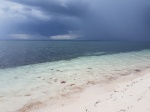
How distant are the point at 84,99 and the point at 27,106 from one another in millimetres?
5525

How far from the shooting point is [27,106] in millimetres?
17047

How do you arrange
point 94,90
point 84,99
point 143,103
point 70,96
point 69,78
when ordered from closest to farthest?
point 143,103
point 84,99
point 70,96
point 94,90
point 69,78

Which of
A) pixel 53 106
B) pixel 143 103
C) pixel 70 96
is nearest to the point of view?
pixel 143 103

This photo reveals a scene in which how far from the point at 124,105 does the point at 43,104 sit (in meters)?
7.97

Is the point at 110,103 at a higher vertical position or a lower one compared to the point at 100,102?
higher

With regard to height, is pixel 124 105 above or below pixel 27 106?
Answer: above

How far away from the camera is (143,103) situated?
12.9 metres

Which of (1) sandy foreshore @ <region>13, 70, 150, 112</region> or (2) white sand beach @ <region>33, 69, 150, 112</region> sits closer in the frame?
(2) white sand beach @ <region>33, 69, 150, 112</region>

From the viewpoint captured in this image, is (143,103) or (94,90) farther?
(94,90)

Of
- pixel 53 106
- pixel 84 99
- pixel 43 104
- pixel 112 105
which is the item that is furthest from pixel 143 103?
pixel 43 104

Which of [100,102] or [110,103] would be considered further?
[100,102]

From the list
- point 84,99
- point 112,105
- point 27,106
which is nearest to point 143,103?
point 112,105

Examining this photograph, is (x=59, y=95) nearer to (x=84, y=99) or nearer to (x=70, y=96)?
(x=70, y=96)

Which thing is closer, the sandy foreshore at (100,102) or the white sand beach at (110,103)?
the white sand beach at (110,103)
